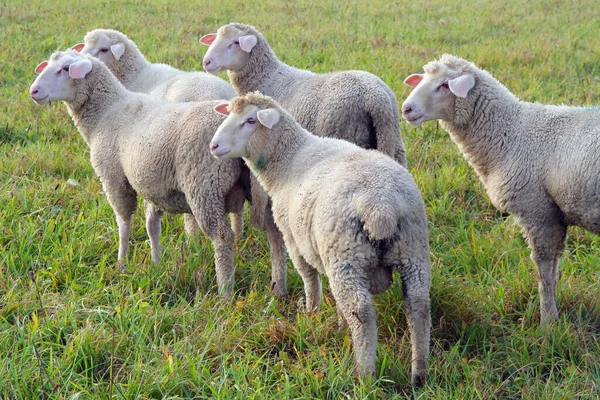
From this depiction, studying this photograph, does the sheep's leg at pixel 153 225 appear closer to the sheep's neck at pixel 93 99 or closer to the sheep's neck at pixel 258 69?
the sheep's neck at pixel 93 99

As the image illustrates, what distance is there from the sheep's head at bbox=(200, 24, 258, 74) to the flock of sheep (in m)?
0.23

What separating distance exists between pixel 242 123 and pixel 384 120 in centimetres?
108

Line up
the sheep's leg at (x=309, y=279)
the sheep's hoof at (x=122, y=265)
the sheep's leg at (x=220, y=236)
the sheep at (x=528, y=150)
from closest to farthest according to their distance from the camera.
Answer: the sheep at (x=528, y=150)
the sheep's leg at (x=309, y=279)
the sheep's leg at (x=220, y=236)
the sheep's hoof at (x=122, y=265)

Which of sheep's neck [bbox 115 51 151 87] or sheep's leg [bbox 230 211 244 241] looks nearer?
sheep's leg [bbox 230 211 244 241]

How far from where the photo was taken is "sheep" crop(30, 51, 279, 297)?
375 cm

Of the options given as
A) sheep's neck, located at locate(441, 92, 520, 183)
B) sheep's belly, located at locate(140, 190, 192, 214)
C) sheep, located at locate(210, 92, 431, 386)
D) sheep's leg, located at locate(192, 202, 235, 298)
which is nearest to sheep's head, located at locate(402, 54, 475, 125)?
sheep's neck, located at locate(441, 92, 520, 183)

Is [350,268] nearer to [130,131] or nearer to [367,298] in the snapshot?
[367,298]

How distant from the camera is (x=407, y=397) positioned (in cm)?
275

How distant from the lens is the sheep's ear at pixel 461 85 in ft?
11.9

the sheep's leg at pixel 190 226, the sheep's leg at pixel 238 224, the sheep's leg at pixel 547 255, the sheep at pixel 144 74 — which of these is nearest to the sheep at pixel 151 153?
the sheep's leg at pixel 190 226

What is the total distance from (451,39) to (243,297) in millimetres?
7217

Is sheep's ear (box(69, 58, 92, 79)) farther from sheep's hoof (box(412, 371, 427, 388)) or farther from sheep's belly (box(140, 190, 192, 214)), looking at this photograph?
sheep's hoof (box(412, 371, 427, 388))

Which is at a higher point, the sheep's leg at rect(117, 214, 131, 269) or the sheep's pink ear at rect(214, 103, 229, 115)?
→ the sheep's pink ear at rect(214, 103, 229, 115)

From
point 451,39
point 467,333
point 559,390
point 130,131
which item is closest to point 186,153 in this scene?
point 130,131
